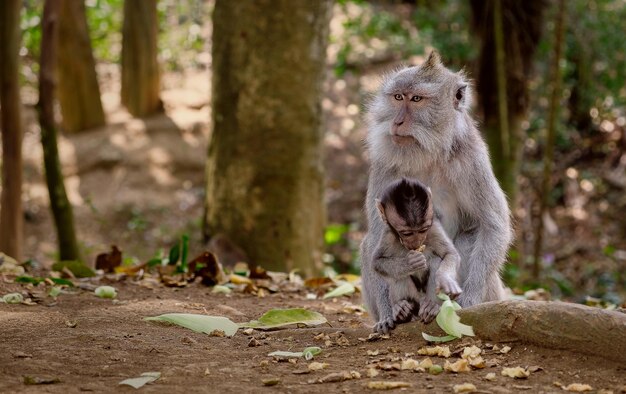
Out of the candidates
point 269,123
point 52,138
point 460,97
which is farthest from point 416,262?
point 52,138

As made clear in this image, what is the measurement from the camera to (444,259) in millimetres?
5340

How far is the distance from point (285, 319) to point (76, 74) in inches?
464

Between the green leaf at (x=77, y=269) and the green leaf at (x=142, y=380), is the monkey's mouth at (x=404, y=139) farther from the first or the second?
the green leaf at (x=77, y=269)

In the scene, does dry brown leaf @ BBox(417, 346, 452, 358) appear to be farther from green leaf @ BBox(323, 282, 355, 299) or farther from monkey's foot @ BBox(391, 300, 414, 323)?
green leaf @ BBox(323, 282, 355, 299)

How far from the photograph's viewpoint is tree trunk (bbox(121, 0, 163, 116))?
54.3 feet

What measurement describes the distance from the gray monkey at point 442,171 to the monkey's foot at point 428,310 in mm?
362

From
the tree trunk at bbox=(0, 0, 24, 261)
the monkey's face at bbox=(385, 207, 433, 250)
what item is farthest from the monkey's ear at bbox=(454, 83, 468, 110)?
the tree trunk at bbox=(0, 0, 24, 261)

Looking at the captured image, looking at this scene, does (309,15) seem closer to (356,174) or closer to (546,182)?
(546,182)

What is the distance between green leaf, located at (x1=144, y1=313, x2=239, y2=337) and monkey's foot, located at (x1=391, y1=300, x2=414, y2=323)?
3.27ft

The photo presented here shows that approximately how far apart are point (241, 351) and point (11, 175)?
5127 millimetres

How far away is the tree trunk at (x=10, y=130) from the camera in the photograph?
8.79 m

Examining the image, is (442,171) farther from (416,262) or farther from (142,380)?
(142,380)

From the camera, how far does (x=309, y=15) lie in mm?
8672

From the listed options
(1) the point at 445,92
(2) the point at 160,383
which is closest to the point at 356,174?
(1) the point at 445,92
